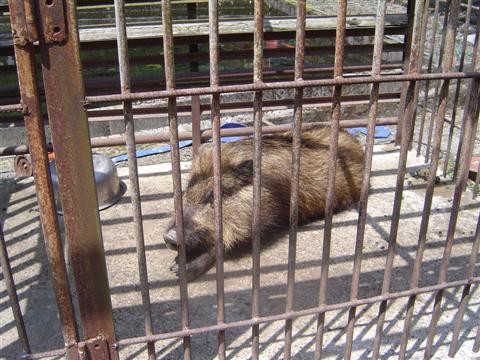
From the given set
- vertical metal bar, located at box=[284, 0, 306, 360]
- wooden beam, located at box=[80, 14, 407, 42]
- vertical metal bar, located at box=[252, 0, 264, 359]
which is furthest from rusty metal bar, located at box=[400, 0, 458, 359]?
wooden beam, located at box=[80, 14, 407, 42]

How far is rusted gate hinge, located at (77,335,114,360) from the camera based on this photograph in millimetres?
2215

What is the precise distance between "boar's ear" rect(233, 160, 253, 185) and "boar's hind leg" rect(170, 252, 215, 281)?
0.63 metres

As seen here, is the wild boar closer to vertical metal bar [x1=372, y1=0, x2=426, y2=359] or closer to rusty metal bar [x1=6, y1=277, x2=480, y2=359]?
rusty metal bar [x1=6, y1=277, x2=480, y2=359]

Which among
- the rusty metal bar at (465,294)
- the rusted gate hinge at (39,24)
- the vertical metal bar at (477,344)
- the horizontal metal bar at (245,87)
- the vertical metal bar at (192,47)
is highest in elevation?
the rusted gate hinge at (39,24)

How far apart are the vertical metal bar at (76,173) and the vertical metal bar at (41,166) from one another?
5 cm

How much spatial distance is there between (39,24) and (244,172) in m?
2.48

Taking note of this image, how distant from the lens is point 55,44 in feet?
5.77

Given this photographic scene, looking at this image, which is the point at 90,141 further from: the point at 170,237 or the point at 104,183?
the point at 104,183

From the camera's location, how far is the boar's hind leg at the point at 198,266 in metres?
3.60

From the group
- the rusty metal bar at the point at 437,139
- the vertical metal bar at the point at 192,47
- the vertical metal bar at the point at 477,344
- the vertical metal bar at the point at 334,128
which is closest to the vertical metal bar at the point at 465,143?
the rusty metal bar at the point at 437,139

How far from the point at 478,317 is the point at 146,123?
14.5ft

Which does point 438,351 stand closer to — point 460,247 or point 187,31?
point 460,247

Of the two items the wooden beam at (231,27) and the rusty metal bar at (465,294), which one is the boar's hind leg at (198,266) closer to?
the rusty metal bar at (465,294)

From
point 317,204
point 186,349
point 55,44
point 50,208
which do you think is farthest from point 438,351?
point 55,44
